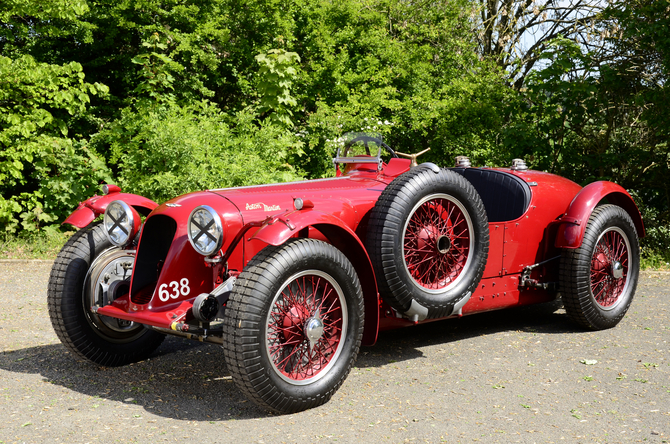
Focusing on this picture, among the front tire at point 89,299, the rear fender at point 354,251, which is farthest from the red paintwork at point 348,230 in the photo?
the front tire at point 89,299

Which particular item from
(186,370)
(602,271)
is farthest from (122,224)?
(602,271)

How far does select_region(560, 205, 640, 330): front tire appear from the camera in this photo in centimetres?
550

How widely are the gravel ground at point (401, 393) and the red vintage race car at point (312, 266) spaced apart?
0.87 ft

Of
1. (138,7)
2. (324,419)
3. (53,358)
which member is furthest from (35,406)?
(138,7)

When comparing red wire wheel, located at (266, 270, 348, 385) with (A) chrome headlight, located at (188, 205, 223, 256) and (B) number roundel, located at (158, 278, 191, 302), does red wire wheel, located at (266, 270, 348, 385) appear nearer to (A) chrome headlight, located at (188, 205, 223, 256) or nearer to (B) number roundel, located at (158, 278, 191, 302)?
(A) chrome headlight, located at (188, 205, 223, 256)

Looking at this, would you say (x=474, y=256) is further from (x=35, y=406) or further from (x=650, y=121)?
(x=650, y=121)

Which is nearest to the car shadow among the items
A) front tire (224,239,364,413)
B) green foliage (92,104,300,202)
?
front tire (224,239,364,413)

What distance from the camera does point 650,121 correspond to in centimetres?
913

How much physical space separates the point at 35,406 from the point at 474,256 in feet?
10.3

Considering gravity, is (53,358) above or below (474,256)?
below

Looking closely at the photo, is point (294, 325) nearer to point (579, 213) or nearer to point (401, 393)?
point (401, 393)

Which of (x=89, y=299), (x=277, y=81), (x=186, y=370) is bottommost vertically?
(x=186, y=370)

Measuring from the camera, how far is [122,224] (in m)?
4.51

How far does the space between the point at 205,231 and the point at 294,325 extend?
80 cm
